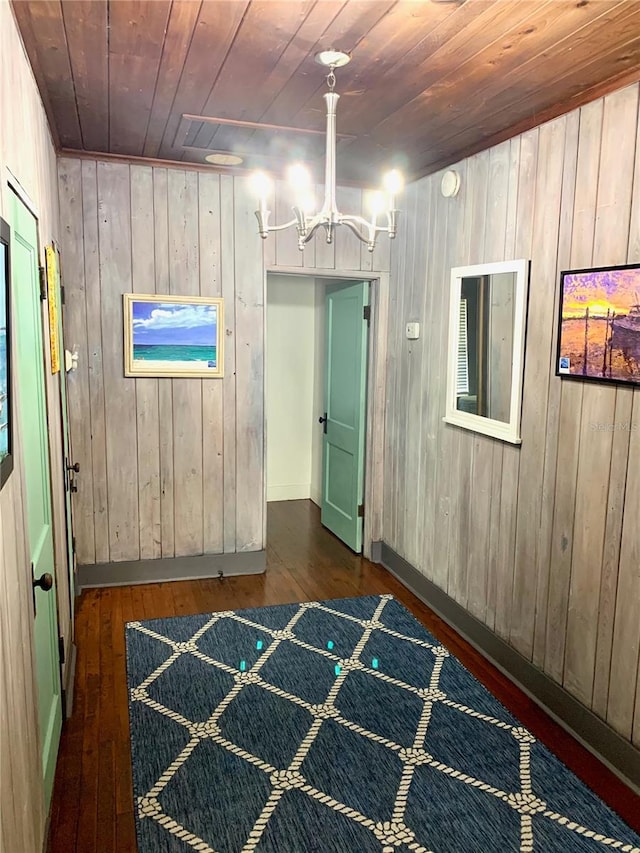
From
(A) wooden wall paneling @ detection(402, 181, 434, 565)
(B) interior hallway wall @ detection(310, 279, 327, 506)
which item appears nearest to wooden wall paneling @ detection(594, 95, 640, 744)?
(A) wooden wall paneling @ detection(402, 181, 434, 565)

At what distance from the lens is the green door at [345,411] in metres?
4.77

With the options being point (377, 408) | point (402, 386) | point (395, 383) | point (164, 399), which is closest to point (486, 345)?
point (402, 386)

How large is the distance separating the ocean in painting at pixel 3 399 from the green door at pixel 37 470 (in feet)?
0.85

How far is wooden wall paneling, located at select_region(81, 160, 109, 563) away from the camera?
3889mm

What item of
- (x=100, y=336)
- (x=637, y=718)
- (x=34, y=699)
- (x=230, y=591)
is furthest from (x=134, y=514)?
(x=637, y=718)

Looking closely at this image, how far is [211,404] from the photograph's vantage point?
4293 millimetres

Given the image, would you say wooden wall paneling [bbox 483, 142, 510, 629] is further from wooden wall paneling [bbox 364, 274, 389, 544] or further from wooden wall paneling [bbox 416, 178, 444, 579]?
wooden wall paneling [bbox 364, 274, 389, 544]

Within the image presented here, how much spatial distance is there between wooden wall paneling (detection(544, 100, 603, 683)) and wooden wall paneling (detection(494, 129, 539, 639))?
30 cm

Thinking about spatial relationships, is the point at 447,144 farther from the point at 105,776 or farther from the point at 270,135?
the point at 105,776

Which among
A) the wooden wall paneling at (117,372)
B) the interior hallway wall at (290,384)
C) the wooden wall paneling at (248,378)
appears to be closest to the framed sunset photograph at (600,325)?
the wooden wall paneling at (248,378)

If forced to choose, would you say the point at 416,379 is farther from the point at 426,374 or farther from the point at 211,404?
the point at 211,404

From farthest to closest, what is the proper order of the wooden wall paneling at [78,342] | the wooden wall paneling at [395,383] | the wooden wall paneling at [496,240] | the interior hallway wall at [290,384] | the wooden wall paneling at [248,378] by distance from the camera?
the interior hallway wall at [290,384] → the wooden wall paneling at [395,383] → the wooden wall paneling at [248,378] → the wooden wall paneling at [78,342] → the wooden wall paneling at [496,240]

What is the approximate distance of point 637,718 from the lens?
2.47 meters

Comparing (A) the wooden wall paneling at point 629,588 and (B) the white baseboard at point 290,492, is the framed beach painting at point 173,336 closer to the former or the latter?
(B) the white baseboard at point 290,492
